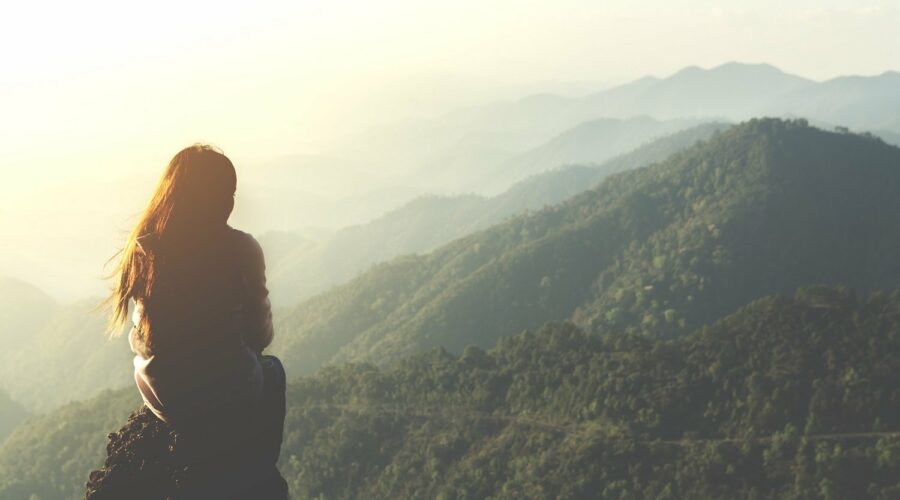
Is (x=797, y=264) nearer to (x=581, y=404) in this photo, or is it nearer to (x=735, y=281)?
(x=735, y=281)

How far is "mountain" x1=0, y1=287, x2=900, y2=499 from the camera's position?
3369 centimetres

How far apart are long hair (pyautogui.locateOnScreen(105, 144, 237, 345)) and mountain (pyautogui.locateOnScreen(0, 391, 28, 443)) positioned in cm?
14038

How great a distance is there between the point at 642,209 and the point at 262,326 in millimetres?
106263

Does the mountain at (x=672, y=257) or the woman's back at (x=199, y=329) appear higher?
the woman's back at (x=199, y=329)

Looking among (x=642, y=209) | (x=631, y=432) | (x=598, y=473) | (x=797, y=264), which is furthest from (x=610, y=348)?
(x=642, y=209)

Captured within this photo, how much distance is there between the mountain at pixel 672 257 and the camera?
8588 centimetres

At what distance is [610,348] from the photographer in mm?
49125

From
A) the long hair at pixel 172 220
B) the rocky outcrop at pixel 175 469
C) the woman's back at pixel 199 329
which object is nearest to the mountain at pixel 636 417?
the rocky outcrop at pixel 175 469

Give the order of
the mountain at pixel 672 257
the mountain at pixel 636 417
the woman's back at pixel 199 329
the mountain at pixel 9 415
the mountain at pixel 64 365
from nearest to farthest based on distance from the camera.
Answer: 1. the woman's back at pixel 199 329
2. the mountain at pixel 636 417
3. the mountain at pixel 672 257
4. the mountain at pixel 9 415
5. the mountain at pixel 64 365

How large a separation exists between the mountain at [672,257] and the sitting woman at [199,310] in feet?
249

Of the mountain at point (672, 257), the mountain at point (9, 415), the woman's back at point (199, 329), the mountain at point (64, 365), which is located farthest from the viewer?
the mountain at point (64, 365)

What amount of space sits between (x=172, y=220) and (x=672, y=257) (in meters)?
90.1

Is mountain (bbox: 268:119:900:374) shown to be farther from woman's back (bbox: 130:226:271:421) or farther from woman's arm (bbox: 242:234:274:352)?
woman's back (bbox: 130:226:271:421)

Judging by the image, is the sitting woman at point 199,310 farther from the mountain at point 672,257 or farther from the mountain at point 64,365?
the mountain at point 64,365
